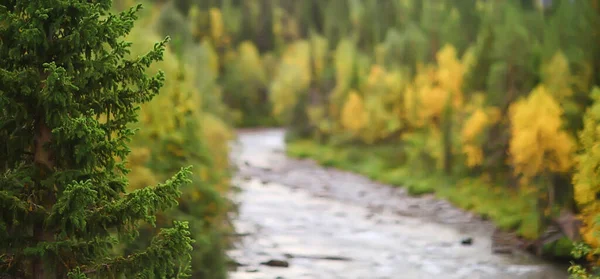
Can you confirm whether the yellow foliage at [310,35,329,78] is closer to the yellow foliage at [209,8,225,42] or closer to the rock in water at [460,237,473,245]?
the yellow foliage at [209,8,225,42]

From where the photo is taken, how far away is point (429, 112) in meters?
68.2

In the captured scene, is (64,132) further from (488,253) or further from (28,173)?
(488,253)

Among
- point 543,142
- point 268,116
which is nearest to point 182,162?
point 543,142

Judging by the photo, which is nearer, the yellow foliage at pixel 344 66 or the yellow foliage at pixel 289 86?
the yellow foliage at pixel 344 66

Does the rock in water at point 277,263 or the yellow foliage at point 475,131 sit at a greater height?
the yellow foliage at point 475,131

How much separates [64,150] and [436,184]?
4879cm

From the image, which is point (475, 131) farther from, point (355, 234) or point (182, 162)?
point (182, 162)

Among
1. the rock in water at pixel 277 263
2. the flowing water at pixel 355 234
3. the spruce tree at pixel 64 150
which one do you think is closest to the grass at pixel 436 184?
the flowing water at pixel 355 234

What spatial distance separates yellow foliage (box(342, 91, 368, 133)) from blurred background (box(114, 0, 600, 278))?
0.16 m

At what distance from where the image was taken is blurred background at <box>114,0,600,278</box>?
1150 inches

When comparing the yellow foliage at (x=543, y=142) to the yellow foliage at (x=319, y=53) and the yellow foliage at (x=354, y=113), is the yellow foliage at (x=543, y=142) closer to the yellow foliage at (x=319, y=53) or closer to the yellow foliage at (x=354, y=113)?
the yellow foliage at (x=354, y=113)

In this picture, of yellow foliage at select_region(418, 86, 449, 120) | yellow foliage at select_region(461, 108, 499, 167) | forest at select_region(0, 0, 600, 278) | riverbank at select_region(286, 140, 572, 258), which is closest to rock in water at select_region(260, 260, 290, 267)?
forest at select_region(0, 0, 600, 278)

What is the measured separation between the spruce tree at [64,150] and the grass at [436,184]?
31.1 metres

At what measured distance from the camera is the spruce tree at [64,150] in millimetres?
11008
